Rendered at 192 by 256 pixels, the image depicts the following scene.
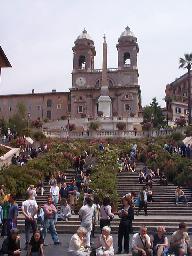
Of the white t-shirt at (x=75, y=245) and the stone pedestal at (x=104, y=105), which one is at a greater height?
the stone pedestal at (x=104, y=105)

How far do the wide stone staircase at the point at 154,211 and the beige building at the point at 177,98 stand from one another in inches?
2821

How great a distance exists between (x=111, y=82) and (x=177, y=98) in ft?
72.3

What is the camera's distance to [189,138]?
47750 millimetres

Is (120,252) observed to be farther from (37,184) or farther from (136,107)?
(136,107)

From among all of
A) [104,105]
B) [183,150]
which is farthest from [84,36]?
[183,150]

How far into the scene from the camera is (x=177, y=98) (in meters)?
118

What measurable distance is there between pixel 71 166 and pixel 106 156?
2.47m

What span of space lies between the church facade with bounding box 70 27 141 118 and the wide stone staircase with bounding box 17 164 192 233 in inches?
2642

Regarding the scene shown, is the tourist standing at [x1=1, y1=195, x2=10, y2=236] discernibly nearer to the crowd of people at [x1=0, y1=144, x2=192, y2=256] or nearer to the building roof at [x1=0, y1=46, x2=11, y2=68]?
the crowd of people at [x1=0, y1=144, x2=192, y2=256]

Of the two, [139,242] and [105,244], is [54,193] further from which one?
[105,244]

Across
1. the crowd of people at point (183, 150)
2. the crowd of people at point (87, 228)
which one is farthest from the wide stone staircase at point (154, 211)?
the crowd of people at point (183, 150)

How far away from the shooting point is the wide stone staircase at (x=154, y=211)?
20547 millimetres

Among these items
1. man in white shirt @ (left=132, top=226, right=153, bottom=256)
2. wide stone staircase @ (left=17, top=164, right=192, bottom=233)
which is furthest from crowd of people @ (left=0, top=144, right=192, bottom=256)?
wide stone staircase @ (left=17, top=164, right=192, bottom=233)

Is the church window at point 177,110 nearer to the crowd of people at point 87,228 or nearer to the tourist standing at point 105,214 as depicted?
the crowd of people at point 87,228
